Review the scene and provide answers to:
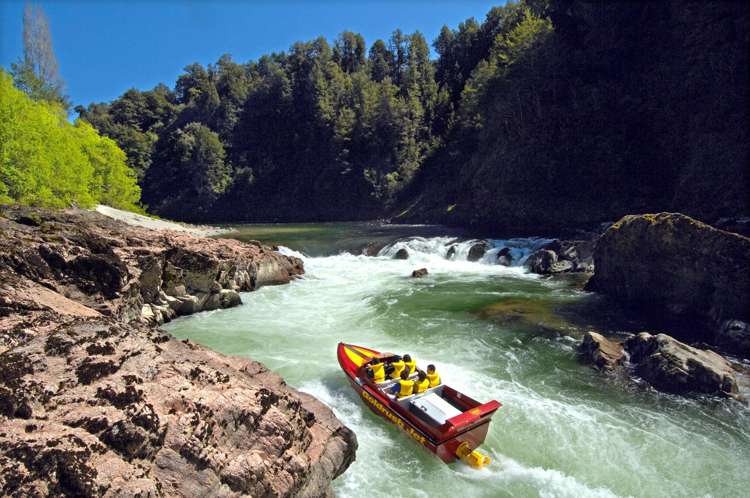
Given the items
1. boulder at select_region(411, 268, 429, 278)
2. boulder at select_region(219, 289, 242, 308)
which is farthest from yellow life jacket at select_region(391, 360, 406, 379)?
boulder at select_region(411, 268, 429, 278)

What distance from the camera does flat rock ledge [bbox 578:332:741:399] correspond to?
9828 millimetres

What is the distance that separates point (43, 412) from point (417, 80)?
A: 79.3 m

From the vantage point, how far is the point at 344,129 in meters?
69.5

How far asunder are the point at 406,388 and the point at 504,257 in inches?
727

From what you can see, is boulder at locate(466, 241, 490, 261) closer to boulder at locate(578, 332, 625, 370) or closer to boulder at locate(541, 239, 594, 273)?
boulder at locate(541, 239, 594, 273)

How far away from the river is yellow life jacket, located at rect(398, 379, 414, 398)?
29.4 inches

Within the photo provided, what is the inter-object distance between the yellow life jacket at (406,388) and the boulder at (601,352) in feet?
18.8

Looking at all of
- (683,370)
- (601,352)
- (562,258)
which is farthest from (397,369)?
(562,258)

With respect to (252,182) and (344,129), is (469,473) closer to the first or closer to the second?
(344,129)

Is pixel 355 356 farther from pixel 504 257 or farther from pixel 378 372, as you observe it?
pixel 504 257

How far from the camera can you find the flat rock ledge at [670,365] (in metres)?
9.83

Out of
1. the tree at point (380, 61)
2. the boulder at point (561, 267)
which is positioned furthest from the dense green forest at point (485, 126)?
the boulder at point (561, 267)

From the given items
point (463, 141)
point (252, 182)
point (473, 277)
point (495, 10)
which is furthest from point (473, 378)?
point (495, 10)

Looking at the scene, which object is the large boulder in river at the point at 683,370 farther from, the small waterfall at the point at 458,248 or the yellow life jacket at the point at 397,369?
A: the small waterfall at the point at 458,248
